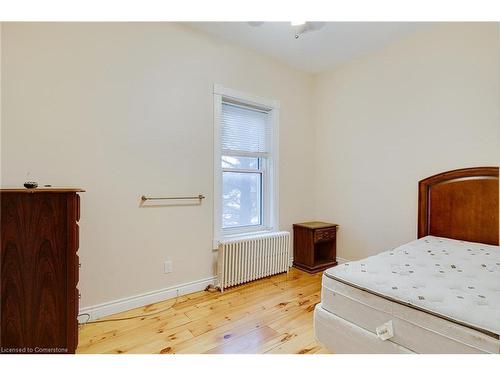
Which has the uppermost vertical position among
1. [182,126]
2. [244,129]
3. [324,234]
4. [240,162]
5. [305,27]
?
[305,27]

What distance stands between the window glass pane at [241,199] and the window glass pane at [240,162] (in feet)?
0.29

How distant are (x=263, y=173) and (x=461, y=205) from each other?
2.05m

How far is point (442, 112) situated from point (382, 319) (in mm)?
2246

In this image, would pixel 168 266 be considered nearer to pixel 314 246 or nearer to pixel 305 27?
pixel 314 246

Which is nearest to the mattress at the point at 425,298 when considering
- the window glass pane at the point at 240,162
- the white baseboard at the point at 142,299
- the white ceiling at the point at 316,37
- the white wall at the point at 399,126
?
the white wall at the point at 399,126

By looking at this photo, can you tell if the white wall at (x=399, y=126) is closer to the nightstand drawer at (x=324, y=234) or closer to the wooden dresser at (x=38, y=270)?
the nightstand drawer at (x=324, y=234)

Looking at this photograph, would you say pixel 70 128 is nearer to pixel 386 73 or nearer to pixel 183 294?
pixel 183 294

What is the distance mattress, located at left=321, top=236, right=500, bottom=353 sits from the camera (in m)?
1.03

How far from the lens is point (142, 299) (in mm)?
2297

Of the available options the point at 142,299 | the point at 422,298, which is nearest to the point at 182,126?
the point at 142,299

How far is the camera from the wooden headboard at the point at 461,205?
7.26 feet

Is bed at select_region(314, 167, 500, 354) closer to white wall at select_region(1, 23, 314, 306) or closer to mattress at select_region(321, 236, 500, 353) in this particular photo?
mattress at select_region(321, 236, 500, 353)

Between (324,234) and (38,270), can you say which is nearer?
(38,270)
